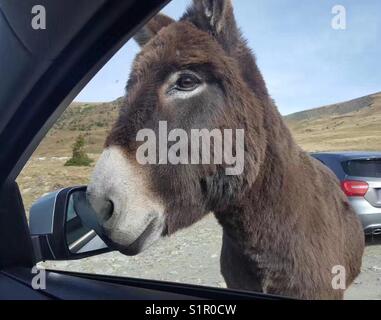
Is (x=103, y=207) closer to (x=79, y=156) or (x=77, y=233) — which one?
(x=79, y=156)

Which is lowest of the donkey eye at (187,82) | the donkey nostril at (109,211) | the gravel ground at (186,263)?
the gravel ground at (186,263)

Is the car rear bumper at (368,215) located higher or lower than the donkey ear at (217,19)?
lower

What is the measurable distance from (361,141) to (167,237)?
98cm

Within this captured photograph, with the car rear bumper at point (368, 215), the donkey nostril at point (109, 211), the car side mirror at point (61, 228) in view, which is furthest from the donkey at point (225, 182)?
the car side mirror at point (61, 228)

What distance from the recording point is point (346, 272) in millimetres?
2512

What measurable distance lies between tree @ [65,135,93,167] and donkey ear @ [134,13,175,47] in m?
0.60

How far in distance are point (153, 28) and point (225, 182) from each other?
88cm

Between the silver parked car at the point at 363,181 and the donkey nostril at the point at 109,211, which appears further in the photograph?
the silver parked car at the point at 363,181

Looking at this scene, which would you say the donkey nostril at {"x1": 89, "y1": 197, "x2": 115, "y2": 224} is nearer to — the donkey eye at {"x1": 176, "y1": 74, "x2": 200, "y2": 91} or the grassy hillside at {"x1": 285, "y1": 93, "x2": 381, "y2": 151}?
the donkey eye at {"x1": 176, "y1": 74, "x2": 200, "y2": 91}

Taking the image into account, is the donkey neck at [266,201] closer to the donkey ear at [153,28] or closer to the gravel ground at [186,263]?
the gravel ground at [186,263]

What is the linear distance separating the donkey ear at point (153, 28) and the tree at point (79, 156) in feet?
1.96

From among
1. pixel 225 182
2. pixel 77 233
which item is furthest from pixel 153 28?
pixel 77 233

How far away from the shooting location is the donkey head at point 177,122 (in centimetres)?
171
